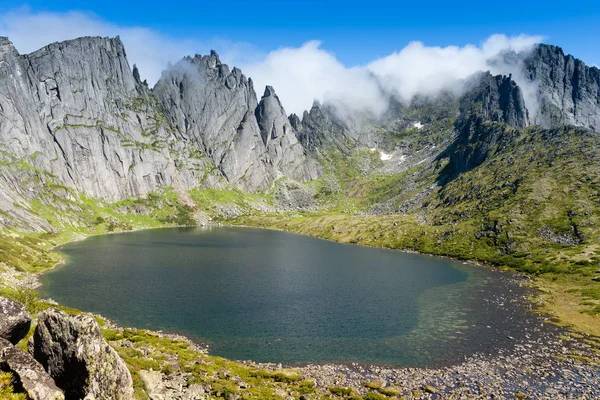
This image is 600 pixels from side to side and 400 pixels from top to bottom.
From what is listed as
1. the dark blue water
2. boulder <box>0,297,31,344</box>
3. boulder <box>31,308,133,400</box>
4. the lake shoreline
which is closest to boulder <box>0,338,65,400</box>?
boulder <box>31,308,133,400</box>

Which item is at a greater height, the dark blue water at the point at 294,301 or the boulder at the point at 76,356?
the boulder at the point at 76,356

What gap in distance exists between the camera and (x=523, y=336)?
7081 centimetres

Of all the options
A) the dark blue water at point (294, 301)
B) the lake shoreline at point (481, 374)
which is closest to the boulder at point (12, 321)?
the lake shoreline at point (481, 374)

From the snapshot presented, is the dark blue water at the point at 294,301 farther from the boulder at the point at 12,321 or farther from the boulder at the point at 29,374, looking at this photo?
the boulder at the point at 29,374

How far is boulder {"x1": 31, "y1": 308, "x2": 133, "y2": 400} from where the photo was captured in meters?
20.3

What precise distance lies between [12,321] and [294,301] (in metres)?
73.9

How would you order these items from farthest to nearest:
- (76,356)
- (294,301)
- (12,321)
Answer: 1. (294,301)
2. (12,321)
3. (76,356)

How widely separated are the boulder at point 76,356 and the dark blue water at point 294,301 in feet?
140

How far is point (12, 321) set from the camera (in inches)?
870

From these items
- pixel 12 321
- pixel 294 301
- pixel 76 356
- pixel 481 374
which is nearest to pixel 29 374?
pixel 76 356

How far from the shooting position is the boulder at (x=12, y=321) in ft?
71.3

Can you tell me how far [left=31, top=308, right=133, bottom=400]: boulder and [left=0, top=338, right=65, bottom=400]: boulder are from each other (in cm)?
89

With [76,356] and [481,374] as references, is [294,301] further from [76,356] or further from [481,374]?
[76,356]

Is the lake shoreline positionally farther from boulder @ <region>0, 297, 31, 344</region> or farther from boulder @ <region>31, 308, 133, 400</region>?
boulder @ <region>31, 308, 133, 400</region>
